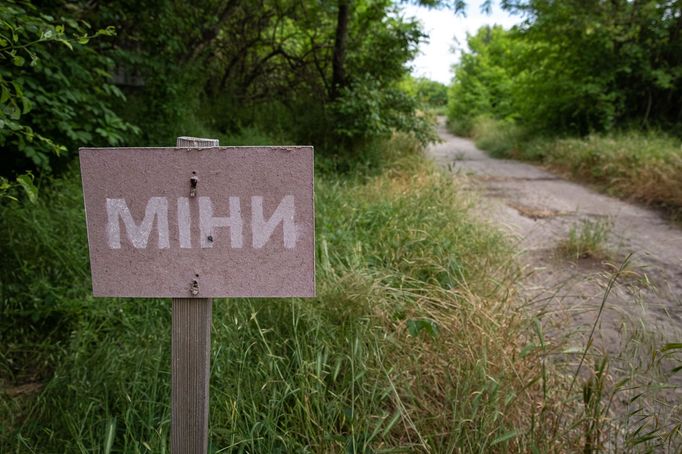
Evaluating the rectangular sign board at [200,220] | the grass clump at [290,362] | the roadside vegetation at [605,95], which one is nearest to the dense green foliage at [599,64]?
the roadside vegetation at [605,95]

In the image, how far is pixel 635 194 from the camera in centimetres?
634

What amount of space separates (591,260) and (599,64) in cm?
823

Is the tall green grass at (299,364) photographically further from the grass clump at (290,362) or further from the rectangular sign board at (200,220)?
the rectangular sign board at (200,220)

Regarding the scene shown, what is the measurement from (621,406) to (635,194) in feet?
16.9

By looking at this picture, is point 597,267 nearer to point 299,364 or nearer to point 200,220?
point 299,364

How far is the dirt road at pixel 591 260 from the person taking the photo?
2461 millimetres

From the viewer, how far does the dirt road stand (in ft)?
8.07

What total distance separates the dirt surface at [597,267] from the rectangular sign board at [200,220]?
1265 millimetres

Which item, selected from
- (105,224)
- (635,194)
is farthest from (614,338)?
(635,194)

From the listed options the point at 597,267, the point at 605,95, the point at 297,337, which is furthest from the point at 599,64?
the point at 297,337

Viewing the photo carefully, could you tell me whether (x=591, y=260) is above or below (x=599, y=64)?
below

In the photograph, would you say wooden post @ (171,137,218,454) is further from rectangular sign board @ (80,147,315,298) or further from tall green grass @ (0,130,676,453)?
tall green grass @ (0,130,676,453)

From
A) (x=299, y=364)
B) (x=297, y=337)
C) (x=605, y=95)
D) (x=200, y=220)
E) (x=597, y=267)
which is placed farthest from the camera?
(x=605, y=95)

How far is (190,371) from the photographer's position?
127 cm
